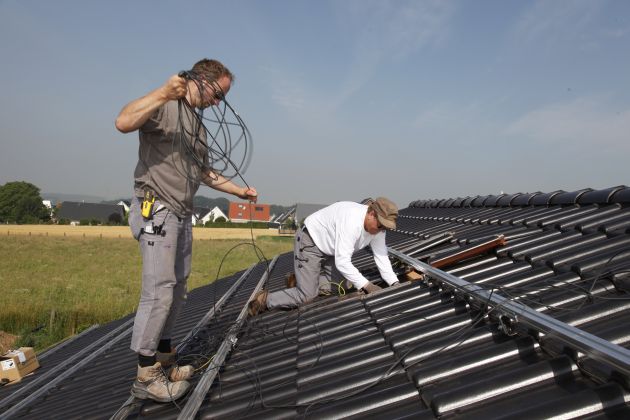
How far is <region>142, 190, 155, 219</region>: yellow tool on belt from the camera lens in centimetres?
314

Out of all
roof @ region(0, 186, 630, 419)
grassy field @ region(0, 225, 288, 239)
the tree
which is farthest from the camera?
the tree

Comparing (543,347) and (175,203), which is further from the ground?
(175,203)

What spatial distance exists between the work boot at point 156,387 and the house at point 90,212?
9397cm

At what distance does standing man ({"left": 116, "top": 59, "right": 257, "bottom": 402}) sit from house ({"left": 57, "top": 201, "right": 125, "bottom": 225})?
93.8 meters

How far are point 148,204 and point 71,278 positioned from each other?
95.1 ft

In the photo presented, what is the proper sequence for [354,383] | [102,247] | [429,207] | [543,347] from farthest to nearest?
[102,247] → [429,207] → [354,383] → [543,347]

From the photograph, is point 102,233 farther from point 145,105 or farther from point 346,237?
point 145,105

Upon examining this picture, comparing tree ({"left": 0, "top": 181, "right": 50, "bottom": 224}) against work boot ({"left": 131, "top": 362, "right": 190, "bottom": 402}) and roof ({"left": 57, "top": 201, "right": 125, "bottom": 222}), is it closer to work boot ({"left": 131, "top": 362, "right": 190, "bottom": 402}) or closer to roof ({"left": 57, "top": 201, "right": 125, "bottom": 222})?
roof ({"left": 57, "top": 201, "right": 125, "bottom": 222})

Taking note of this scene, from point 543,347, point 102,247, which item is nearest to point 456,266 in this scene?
point 543,347

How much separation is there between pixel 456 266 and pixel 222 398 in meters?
2.66

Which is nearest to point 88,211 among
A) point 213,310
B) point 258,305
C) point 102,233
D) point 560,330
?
point 102,233

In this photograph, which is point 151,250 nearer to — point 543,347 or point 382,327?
point 382,327

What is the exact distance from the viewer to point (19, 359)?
18.2ft

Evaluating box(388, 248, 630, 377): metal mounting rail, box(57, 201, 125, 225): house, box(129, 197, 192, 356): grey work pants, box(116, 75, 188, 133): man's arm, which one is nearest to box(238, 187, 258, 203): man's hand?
box(129, 197, 192, 356): grey work pants
